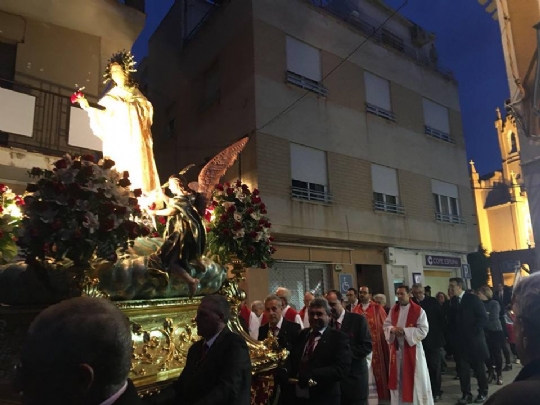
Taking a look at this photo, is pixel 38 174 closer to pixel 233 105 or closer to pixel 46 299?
pixel 46 299

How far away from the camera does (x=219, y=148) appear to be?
13.7 meters

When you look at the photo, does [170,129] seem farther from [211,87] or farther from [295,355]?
[295,355]

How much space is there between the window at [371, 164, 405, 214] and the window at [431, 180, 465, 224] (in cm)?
225

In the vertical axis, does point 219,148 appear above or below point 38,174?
above

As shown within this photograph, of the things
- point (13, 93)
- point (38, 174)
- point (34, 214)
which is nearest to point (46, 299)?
point (34, 214)

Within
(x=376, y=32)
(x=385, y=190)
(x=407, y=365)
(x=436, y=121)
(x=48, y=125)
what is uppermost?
(x=376, y=32)

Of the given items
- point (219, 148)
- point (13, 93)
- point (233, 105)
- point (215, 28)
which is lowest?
point (13, 93)

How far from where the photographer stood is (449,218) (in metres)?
17.3

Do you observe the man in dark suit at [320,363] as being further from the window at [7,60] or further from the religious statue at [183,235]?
the window at [7,60]

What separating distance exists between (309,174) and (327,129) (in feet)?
5.40

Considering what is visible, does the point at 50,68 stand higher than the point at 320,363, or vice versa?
the point at 50,68

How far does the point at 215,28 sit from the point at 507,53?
31.5 feet

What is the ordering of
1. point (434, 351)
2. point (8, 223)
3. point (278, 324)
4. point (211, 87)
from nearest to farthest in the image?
point (8, 223), point (278, 324), point (434, 351), point (211, 87)

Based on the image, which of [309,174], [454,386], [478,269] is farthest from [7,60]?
[478,269]
